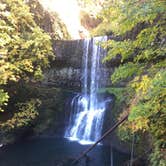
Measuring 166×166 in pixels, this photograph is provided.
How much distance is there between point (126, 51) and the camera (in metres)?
4.16

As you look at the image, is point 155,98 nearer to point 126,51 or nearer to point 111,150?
point 126,51

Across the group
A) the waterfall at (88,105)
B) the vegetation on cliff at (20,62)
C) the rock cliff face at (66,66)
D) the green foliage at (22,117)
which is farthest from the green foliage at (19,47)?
the waterfall at (88,105)

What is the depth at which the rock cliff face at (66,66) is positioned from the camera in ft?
47.9

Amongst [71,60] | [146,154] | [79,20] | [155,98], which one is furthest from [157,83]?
[79,20]

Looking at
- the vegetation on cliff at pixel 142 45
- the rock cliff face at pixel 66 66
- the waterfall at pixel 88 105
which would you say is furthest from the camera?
the rock cliff face at pixel 66 66

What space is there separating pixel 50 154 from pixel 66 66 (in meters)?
5.55

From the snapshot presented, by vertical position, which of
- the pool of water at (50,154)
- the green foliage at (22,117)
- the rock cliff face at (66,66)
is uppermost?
the rock cliff face at (66,66)

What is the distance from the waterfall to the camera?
12070mm

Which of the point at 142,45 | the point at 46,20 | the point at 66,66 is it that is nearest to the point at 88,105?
the point at 66,66

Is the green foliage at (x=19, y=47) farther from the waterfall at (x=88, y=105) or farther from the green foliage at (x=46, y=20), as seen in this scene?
the waterfall at (x=88, y=105)

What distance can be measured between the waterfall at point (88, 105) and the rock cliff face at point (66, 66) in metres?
0.27

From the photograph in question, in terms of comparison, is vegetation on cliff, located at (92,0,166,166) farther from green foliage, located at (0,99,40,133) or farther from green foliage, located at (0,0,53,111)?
green foliage, located at (0,99,40,133)

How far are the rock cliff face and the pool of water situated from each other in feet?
11.9

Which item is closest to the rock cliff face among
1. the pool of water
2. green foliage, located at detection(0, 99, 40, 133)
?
green foliage, located at detection(0, 99, 40, 133)
